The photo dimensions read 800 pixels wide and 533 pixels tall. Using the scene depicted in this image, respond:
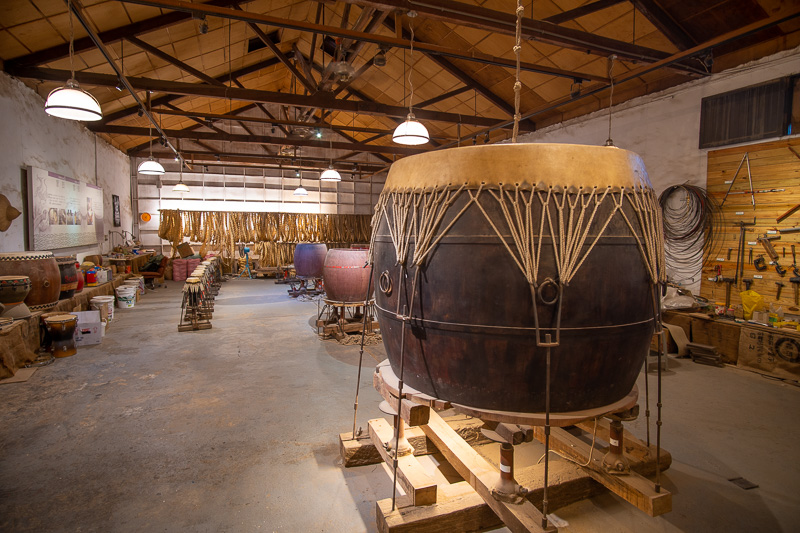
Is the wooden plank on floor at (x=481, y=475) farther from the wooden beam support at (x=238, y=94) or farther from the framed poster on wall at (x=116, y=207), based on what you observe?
the framed poster on wall at (x=116, y=207)

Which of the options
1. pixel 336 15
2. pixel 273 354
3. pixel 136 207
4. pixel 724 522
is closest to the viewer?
pixel 724 522

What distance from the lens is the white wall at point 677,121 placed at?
17.0ft

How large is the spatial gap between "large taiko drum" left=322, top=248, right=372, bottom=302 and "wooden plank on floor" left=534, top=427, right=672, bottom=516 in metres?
3.70

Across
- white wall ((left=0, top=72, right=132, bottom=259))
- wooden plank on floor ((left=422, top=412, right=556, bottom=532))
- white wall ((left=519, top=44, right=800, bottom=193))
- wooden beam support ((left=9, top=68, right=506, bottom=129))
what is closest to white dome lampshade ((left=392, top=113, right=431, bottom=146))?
wooden beam support ((left=9, top=68, right=506, bottom=129))

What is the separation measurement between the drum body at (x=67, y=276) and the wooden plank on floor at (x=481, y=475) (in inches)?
245

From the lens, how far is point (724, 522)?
220 cm

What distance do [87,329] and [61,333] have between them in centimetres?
55

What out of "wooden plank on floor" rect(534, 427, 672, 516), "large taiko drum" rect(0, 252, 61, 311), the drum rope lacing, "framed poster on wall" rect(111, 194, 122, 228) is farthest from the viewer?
"framed poster on wall" rect(111, 194, 122, 228)

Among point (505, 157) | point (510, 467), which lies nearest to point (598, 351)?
point (510, 467)

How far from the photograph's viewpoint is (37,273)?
17.3 feet

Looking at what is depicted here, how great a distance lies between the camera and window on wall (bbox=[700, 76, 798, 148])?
16.0 feet

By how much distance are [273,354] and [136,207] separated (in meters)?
11.9

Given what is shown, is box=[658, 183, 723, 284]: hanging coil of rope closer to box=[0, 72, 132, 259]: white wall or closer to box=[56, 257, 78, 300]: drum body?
box=[56, 257, 78, 300]: drum body

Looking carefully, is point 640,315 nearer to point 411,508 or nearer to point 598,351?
point 598,351
